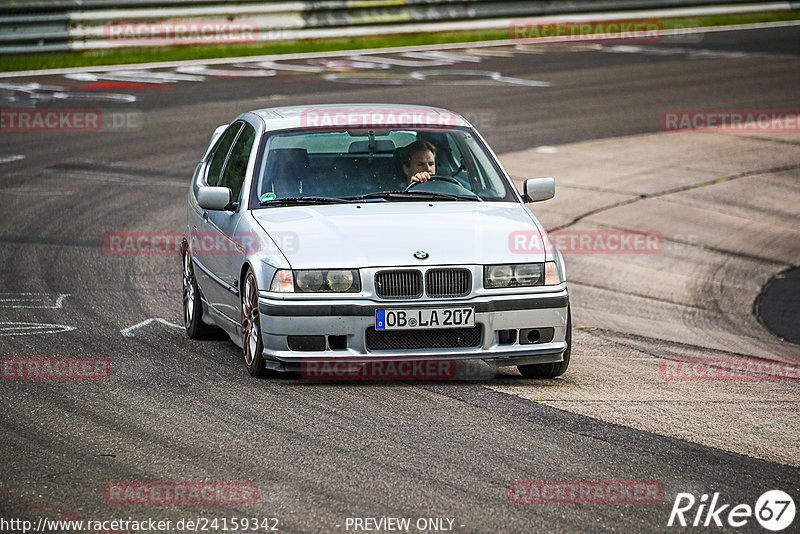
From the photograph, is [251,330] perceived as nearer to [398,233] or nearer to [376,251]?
[376,251]

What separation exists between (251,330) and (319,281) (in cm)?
68

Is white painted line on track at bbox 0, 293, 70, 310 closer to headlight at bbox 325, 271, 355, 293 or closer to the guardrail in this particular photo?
headlight at bbox 325, 271, 355, 293

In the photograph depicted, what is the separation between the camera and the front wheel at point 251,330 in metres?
7.39

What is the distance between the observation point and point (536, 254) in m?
7.35

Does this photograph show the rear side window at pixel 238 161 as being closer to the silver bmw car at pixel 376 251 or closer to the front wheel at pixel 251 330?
the silver bmw car at pixel 376 251

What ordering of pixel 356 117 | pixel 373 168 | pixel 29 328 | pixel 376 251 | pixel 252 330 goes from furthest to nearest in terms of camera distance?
pixel 29 328 → pixel 356 117 → pixel 373 168 → pixel 252 330 → pixel 376 251

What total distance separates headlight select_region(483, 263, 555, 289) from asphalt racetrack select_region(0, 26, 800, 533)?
61cm

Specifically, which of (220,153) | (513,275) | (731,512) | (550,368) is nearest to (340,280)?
(513,275)

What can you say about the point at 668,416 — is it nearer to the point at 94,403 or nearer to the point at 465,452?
the point at 465,452

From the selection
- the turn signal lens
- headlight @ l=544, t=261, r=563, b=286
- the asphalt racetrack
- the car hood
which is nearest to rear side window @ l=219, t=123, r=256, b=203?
the car hood

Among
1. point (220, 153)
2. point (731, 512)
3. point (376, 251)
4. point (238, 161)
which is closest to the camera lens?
point (731, 512)

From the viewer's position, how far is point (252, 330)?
297 inches

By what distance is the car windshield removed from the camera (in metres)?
8.11

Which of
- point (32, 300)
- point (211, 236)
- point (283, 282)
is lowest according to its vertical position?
point (32, 300)
